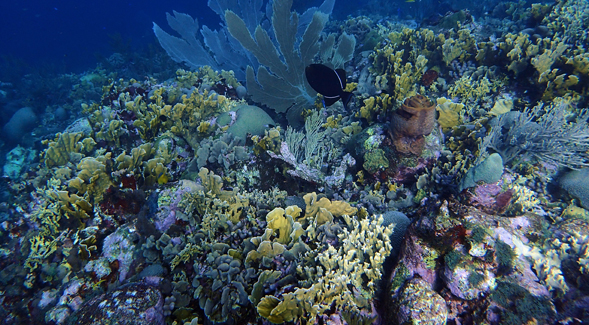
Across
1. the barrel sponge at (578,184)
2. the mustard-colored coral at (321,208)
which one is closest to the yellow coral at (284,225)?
the mustard-colored coral at (321,208)

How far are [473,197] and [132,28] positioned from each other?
7465cm

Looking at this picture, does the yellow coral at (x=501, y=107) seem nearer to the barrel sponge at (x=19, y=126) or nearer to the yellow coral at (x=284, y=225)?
the yellow coral at (x=284, y=225)

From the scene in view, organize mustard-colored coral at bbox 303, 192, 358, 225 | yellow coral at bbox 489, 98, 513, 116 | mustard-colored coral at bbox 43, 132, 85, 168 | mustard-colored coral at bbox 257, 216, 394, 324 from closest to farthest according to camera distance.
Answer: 1. mustard-colored coral at bbox 257, 216, 394, 324
2. mustard-colored coral at bbox 303, 192, 358, 225
3. yellow coral at bbox 489, 98, 513, 116
4. mustard-colored coral at bbox 43, 132, 85, 168

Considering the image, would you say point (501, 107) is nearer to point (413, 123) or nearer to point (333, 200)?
point (413, 123)

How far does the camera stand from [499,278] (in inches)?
75.5

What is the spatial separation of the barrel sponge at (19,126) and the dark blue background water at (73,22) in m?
42.9

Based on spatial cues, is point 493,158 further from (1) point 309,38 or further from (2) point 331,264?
(1) point 309,38

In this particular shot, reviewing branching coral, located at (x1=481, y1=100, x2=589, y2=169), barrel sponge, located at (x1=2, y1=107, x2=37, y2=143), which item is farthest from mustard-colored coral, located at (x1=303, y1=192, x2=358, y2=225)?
barrel sponge, located at (x1=2, y1=107, x2=37, y2=143)

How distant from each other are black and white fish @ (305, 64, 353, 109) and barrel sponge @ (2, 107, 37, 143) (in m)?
14.2

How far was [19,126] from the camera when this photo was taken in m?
11.1

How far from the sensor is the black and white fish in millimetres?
3793

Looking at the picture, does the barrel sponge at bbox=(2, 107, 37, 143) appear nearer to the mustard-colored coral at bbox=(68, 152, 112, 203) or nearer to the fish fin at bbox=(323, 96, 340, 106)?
the mustard-colored coral at bbox=(68, 152, 112, 203)

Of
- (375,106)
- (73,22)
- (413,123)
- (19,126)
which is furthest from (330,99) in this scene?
(73,22)

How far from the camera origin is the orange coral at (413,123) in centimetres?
309
